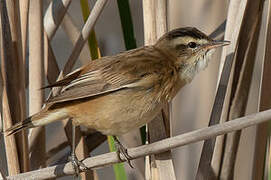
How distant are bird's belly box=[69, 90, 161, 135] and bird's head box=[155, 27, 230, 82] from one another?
0.25m

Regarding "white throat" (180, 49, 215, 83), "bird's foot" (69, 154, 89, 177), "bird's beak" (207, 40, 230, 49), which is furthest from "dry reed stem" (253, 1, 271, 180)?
"bird's foot" (69, 154, 89, 177)

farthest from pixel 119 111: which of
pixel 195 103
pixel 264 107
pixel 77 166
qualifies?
Answer: pixel 195 103

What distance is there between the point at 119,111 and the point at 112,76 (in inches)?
6.6

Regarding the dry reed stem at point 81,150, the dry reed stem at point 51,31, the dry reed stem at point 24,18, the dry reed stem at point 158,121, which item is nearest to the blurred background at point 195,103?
the dry reed stem at point 81,150

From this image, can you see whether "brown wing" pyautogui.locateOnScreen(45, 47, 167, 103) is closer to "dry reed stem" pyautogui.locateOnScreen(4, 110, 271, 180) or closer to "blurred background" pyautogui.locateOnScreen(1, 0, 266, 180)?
"dry reed stem" pyautogui.locateOnScreen(4, 110, 271, 180)

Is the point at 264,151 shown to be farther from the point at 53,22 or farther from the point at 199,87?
the point at 53,22

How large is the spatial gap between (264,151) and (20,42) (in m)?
1.19

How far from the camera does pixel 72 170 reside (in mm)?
2324

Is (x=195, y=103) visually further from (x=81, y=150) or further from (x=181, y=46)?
(x=81, y=150)

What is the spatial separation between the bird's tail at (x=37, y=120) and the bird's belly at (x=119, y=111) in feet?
0.27

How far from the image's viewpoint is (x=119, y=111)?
2.42m

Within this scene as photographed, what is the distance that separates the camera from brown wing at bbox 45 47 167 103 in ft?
7.94

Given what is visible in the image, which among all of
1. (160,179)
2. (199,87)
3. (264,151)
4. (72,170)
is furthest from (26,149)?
(199,87)

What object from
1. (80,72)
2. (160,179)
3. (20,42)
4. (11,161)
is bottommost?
(160,179)
